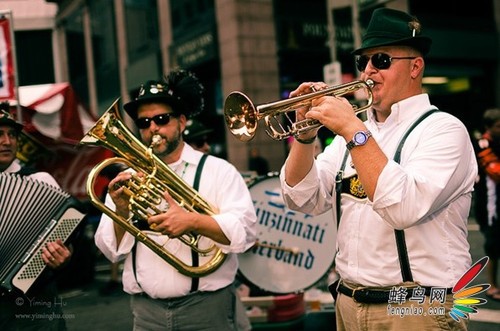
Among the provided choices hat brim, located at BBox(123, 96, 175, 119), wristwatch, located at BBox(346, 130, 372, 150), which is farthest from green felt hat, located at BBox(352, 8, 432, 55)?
hat brim, located at BBox(123, 96, 175, 119)

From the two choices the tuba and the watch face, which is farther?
the tuba

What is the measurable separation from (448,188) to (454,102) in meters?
15.7

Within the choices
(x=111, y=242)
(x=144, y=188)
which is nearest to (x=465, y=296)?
(x=144, y=188)

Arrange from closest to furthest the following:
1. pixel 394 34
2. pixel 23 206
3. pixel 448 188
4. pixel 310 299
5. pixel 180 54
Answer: pixel 448 188 < pixel 394 34 < pixel 23 206 < pixel 310 299 < pixel 180 54

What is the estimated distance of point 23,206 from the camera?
10.2ft

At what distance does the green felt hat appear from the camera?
2.20 metres

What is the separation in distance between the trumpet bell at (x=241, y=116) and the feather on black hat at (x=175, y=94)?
0.65 m

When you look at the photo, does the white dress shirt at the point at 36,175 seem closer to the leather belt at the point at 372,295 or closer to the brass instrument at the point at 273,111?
the brass instrument at the point at 273,111

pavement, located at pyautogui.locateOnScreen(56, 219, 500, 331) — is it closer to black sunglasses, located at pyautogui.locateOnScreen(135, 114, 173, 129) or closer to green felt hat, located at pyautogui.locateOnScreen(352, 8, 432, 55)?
black sunglasses, located at pyautogui.locateOnScreen(135, 114, 173, 129)

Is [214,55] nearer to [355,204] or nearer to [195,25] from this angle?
[195,25]

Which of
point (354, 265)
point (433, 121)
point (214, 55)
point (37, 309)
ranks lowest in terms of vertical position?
point (37, 309)

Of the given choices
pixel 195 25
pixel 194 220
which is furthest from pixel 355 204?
pixel 195 25

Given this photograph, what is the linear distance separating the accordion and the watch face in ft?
5.80

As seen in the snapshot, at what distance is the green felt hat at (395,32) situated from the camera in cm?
220
